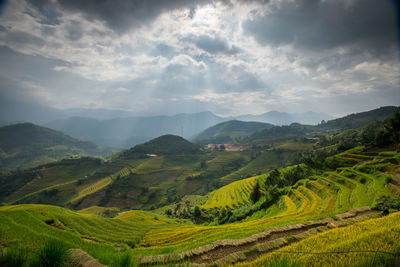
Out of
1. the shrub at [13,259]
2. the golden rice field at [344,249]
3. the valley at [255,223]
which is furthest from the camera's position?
the valley at [255,223]

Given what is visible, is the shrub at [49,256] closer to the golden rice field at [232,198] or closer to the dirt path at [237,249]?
the dirt path at [237,249]

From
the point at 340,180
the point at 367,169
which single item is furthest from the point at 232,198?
the point at 367,169

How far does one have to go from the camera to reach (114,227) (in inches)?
666

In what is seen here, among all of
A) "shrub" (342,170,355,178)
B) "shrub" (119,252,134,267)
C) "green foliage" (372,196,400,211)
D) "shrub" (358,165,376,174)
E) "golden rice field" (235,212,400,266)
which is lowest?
"shrub" (342,170,355,178)

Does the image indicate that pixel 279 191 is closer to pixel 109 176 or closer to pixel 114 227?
pixel 114 227

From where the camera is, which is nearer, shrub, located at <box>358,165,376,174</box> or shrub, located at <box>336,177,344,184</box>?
shrub, located at <box>358,165,376,174</box>

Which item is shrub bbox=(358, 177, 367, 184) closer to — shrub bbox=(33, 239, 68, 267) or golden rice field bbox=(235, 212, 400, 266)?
golden rice field bbox=(235, 212, 400, 266)

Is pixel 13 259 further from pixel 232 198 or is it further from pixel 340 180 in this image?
pixel 232 198

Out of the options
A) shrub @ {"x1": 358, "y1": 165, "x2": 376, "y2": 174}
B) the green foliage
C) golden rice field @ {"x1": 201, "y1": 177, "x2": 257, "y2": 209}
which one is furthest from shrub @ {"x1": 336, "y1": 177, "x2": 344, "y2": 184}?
golden rice field @ {"x1": 201, "y1": 177, "x2": 257, "y2": 209}

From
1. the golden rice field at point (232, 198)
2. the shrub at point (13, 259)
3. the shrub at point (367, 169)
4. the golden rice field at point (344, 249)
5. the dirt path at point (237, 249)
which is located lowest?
Result: the golden rice field at point (232, 198)

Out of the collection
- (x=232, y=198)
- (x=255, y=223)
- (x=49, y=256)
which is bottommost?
(x=232, y=198)

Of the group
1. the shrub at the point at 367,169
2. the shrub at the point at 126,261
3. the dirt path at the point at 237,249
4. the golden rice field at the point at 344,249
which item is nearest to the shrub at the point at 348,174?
the shrub at the point at 367,169

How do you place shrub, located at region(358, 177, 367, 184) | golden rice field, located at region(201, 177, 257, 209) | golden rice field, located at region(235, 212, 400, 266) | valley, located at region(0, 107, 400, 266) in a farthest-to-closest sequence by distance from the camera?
golden rice field, located at region(201, 177, 257, 209), shrub, located at region(358, 177, 367, 184), valley, located at region(0, 107, 400, 266), golden rice field, located at region(235, 212, 400, 266)

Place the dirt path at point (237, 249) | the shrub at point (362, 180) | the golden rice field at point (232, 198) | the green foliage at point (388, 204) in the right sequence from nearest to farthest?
the dirt path at point (237, 249)
the green foliage at point (388, 204)
the shrub at point (362, 180)
the golden rice field at point (232, 198)
